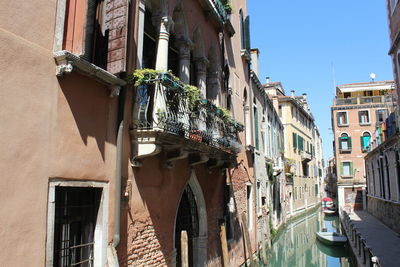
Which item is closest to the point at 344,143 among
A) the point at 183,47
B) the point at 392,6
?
the point at 392,6

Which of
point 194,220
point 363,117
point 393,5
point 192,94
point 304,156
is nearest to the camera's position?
point 192,94

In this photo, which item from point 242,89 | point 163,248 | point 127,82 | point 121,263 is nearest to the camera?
point 121,263

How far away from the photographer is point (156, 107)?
17.9ft

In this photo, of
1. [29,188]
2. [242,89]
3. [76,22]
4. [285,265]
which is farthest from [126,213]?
[285,265]

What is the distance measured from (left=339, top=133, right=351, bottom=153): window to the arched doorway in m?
28.2

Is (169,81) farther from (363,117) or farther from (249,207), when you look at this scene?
(363,117)

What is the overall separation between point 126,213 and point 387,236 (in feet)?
41.3

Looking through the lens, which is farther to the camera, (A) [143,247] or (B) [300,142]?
(B) [300,142]

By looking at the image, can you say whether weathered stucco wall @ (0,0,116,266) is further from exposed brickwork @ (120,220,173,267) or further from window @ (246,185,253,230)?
window @ (246,185,253,230)

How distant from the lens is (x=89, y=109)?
4.60m

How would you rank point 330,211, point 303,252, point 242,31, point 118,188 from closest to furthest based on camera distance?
point 118,188
point 242,31
point 303,252
point 330,211

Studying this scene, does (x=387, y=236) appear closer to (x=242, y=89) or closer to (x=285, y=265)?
(x=285, y=265)

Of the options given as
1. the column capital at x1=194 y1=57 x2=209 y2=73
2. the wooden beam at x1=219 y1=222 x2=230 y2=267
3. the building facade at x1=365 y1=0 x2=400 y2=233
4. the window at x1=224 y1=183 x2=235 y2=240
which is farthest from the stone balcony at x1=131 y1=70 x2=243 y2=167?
the building facade at x1=365 y1=0 x2=400 y2=233

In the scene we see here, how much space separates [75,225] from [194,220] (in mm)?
4044
